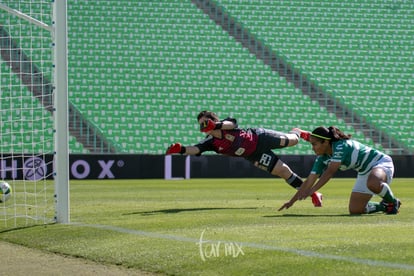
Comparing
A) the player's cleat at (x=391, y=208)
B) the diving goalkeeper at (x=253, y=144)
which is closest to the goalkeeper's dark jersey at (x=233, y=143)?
the diving goalkeeper at (x=253, y=144)

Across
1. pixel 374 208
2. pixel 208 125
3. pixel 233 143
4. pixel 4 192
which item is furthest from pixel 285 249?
pixel 4 192

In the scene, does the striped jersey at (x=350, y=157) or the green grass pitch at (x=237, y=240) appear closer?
the green grass pitch at (x=237, y=240)

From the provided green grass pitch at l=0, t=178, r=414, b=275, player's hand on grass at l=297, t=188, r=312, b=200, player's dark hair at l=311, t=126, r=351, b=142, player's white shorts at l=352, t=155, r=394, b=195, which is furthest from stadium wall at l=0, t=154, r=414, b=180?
player's hand on grass at l=297, t=188, r=312, b=200

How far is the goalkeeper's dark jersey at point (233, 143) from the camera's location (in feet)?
44.1

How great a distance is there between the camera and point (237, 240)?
767 cm

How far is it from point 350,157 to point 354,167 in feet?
1.13

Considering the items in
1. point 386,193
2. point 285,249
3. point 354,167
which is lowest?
point 386,193

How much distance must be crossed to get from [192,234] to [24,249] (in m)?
1.66

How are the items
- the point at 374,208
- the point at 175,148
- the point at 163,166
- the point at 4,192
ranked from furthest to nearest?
the point at 163,166, the point at 4,192, the point at 175,148, the point at 374,208

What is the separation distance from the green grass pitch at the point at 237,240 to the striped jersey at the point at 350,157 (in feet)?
2.19

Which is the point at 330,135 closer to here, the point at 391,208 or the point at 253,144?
the point at 391,208

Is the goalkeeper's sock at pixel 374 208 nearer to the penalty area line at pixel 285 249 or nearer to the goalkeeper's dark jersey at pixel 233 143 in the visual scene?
the goalkeeper's dark jersey at pixel 233 143

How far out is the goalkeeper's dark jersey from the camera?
1343 cm

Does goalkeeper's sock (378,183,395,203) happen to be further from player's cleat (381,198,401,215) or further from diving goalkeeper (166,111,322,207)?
diving goalkeeper (166,111,322,207)
